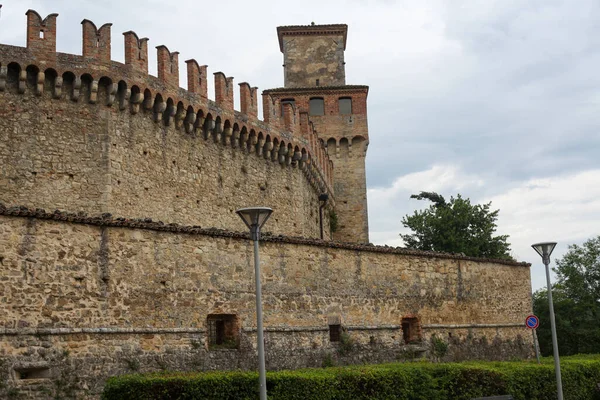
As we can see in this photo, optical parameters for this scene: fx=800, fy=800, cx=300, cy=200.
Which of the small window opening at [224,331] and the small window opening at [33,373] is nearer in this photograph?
the small window opening at [33,373]

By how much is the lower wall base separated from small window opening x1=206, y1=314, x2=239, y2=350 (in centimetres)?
18

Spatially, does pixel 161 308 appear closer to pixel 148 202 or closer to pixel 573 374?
pixel 148 202

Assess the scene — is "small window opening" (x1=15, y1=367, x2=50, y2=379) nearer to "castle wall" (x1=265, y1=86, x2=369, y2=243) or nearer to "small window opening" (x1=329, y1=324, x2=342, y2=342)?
"small window opening" (x1=329, y1=324, x2=342, y2=342)

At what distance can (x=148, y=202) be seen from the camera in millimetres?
22688

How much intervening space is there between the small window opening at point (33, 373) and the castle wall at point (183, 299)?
0.06m

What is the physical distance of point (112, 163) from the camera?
2161 centimetres

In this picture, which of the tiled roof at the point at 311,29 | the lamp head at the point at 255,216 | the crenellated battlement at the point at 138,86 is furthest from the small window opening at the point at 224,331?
the tiled roof at the point at 311,29

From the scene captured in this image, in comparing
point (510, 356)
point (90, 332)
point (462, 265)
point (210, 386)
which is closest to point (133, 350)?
point (90, 332)

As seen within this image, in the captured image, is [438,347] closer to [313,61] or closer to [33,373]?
[33,373]

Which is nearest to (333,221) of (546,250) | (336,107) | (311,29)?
(336,107)

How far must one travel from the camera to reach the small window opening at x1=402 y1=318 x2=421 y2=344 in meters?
21.0

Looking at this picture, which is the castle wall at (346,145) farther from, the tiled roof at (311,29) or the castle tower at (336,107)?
the tiled roof at (311,29)

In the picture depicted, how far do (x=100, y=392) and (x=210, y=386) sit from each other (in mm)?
2230

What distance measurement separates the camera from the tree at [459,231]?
41.8 m
